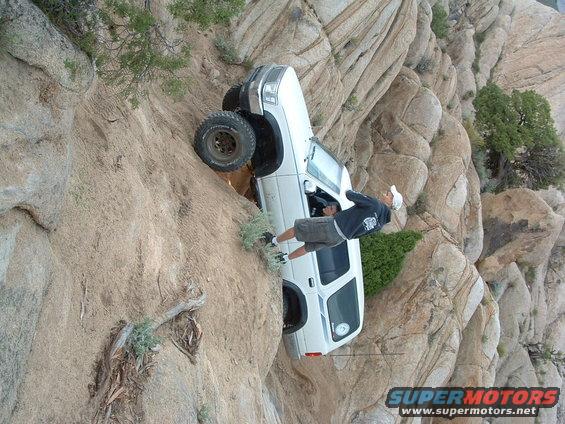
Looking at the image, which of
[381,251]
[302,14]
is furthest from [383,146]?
[302,14]

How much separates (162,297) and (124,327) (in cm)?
72

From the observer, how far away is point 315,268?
28.2ft

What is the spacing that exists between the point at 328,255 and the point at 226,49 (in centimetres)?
401

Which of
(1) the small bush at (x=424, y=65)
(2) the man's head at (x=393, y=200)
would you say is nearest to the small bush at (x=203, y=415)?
(2) the man's head at (x=393, y=200)

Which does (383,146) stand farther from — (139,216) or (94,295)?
(94,295)

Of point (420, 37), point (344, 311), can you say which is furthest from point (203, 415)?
point (420, 37)

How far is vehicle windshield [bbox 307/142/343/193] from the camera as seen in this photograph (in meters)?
8.48

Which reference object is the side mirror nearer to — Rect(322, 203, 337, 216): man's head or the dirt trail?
Rect(322, 203, 337, 216): man's head

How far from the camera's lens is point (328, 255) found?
28.6ft

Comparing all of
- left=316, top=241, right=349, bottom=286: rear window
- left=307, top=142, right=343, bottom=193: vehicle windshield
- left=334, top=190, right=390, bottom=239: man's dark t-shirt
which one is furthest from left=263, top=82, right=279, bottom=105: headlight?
left=316, top=241, right=349, bottom=286: rear window

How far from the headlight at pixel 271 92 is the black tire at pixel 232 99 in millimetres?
720

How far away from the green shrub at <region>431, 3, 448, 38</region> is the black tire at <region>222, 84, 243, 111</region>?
1199 centimetres

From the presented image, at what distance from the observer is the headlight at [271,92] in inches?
320

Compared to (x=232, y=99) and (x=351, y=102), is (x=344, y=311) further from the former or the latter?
(x=351, y=102)
